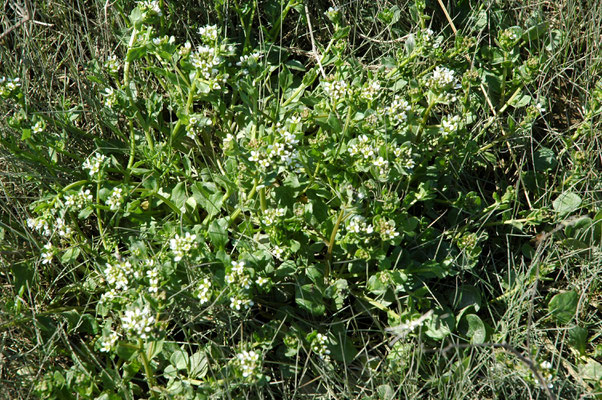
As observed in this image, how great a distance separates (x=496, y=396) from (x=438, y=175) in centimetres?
95

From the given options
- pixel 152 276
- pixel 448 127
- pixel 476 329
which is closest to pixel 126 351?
pixel 152 276

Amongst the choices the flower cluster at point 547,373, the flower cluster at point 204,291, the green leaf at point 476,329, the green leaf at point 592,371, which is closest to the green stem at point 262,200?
the flower cluster at point 204,291

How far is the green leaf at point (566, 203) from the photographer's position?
2.62 metres

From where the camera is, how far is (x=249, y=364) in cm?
208

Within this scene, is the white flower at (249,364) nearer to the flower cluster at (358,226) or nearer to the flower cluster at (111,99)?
the flower cluster at (358,226)

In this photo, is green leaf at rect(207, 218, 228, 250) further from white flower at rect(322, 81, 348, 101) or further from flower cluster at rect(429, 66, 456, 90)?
flower cluster at rect(429, 66, 456, 90)

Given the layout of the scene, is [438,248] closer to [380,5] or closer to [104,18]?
[380,5]

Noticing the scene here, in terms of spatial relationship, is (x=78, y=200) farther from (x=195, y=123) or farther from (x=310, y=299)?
(x=310, y=299)

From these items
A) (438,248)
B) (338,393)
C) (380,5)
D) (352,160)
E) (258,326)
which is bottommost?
(338,393)

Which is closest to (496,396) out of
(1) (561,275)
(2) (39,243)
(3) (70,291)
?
(1) (561,275)

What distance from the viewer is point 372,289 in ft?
7.78

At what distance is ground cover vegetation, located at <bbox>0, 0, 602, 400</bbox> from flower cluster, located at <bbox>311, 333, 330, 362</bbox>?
1.8 inches

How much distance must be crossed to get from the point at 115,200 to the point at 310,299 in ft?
2.94

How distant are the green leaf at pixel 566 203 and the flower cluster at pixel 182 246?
64.6 inches
